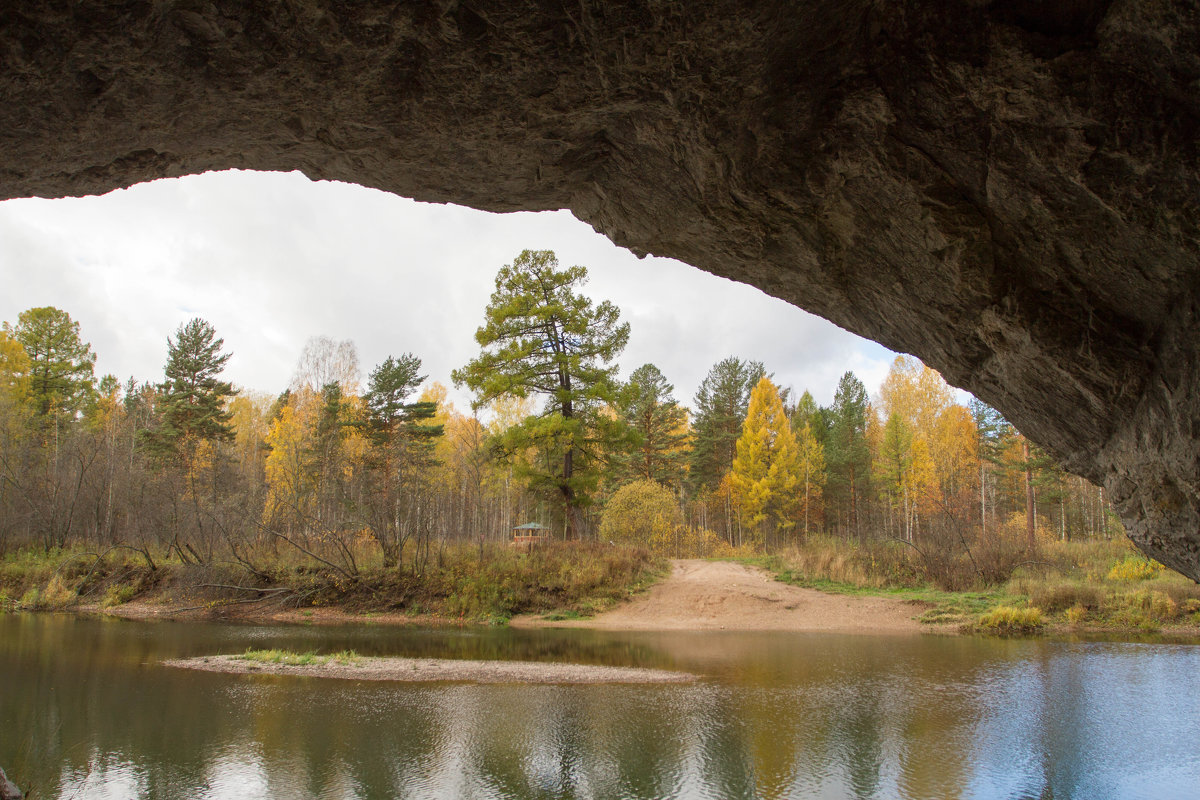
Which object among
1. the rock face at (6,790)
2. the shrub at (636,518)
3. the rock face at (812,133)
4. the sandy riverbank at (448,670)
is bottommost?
the sandy riverbank at (448,670)

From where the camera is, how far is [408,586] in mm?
21109

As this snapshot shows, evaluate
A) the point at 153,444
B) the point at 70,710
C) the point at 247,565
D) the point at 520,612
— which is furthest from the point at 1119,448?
the point at 153,444

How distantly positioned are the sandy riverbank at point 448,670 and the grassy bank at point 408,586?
22.5 ft

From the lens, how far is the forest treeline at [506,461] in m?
24.0

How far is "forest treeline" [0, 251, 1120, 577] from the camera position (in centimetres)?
2397

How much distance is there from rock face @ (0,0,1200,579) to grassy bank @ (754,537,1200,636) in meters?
14.8

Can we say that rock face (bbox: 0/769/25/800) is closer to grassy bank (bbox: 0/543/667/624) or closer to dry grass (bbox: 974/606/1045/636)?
grassy bank (bbox: 0/543/667/624)

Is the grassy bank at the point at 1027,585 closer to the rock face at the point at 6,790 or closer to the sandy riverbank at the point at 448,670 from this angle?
the sandy riverbank at the point at 448,670

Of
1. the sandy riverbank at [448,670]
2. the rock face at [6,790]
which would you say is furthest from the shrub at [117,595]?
the rock face at [6,790]

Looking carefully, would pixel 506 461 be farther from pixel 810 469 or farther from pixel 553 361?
pixel 810 469

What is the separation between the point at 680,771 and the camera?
7137 millimetres


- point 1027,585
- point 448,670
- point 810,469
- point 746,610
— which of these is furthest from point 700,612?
point 810,469

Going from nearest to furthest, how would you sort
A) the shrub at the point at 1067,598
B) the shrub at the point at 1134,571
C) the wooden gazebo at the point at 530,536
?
the shrub at the point at 1067,598 → the shrub at the point at 1134,571 → the wooden gazebo at the point at 530,536

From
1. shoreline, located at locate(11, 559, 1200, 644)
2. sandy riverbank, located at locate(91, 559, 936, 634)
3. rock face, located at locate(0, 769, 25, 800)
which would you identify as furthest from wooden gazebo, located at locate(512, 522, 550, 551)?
rock face, located at locate(0, 769, 25, 800)
